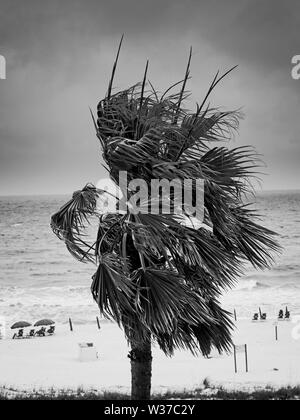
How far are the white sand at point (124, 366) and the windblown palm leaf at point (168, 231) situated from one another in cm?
772

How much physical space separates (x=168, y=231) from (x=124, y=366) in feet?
49.4

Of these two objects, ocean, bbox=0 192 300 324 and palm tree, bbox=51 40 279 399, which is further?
ocean, bbox=0 192 300 324

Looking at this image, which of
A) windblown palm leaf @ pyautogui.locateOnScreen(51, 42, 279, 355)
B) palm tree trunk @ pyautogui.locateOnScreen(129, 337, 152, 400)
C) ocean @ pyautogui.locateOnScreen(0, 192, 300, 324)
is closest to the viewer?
windblown palm leaf @ pyautogui.locateOnScreen(51, 42, 279, 355)

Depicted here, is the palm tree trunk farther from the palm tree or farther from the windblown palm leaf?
the windblown palm leaf

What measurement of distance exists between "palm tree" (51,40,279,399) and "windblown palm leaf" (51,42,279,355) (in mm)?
11

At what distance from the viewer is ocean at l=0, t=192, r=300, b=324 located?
44469mm

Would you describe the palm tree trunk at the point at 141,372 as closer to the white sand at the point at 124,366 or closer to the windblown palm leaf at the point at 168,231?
the windblown palm leaf at the point at 168,231

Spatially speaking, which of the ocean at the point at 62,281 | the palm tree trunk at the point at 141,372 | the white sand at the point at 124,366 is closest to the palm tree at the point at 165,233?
the palm tree trunk at the point at 141,372

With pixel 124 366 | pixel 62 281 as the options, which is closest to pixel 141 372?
pixel 124 366

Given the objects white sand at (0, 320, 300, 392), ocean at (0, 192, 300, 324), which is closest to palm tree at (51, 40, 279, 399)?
white sand at (0, 320, 300, 392)

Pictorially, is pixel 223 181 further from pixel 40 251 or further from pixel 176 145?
pixel 40 251

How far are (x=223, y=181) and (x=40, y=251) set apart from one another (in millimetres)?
79513

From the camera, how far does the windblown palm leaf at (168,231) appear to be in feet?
17.0
